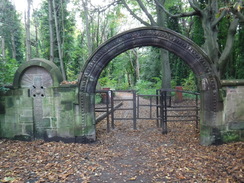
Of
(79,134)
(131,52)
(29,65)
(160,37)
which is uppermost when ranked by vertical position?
(131,52)

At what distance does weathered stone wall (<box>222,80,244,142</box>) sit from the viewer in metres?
5.59

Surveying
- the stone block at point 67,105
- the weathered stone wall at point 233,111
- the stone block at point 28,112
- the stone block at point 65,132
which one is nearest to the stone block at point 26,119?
the stone block at point 28,112

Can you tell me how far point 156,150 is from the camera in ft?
18.1

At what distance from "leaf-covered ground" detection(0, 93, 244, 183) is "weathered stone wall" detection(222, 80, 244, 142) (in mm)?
319

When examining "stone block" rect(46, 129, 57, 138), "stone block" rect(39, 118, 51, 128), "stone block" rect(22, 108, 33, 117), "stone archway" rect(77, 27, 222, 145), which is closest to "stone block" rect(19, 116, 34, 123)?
"stone block" rect(22, 108, 33, 117)

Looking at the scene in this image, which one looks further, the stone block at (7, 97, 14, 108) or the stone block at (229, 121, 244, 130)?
the stone block at (7, 97, 14, 108)

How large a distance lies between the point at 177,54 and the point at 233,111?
2.44 m

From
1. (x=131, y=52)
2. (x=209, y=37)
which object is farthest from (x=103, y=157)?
(x=131, y=52)

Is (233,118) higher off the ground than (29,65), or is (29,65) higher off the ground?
(29,65)

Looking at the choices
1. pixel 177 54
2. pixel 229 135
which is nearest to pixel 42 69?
pixel 177 54

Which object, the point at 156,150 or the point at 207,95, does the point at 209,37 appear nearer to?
the point at 207,95

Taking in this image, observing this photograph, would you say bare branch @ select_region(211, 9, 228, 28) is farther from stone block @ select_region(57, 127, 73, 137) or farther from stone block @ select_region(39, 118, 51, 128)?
stone block @ select_region(39, 118, 51, 128)

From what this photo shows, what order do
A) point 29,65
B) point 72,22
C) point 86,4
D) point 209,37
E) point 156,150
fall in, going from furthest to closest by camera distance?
point 72,22 < point 86,4 < point 209,37 < point 29,65 < point 156,150

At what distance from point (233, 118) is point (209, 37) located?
11.9 ft
